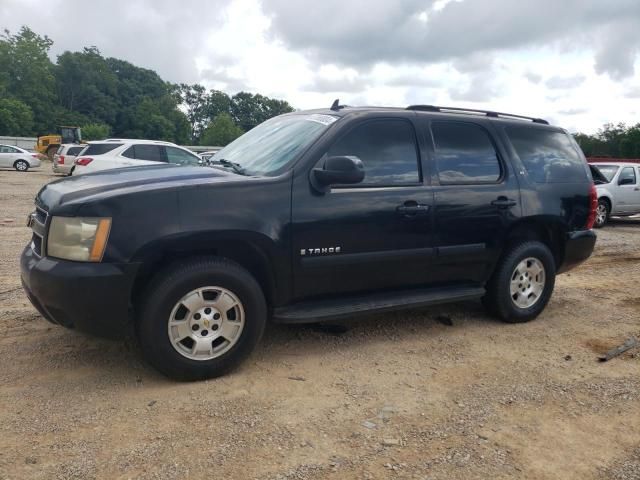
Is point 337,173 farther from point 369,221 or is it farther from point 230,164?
point 230,164

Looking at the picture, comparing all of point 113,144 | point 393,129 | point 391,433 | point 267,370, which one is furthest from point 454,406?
point 113,144

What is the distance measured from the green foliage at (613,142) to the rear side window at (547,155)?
44840 millimetres

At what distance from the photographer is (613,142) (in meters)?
50.8

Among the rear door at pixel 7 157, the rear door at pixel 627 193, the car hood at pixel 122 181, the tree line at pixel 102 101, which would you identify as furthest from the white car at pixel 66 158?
the tree line at pixel 102 101

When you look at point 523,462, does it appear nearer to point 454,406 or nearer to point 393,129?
point 454,406

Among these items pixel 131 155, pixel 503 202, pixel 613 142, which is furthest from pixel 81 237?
pixel 613 142

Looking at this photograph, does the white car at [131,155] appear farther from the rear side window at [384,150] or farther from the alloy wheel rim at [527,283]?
the alloy wheel rim at [527,283]

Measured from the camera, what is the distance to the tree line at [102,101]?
7200 centimetres

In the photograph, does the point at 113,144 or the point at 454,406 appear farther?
the point at 113,144

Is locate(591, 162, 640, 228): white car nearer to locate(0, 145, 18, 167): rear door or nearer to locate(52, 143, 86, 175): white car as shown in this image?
locate(52, 143, 86, 175): white car

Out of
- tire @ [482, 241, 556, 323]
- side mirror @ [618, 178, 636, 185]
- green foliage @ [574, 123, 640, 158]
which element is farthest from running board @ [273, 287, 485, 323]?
green foliage @ [574, 123, 640, 158]

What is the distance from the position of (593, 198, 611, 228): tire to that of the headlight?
12.0 metres

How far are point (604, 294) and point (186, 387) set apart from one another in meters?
4.94

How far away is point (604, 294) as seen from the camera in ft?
20.4
